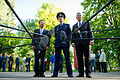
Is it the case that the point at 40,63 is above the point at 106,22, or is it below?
below

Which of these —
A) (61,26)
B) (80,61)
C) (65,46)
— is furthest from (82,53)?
(61,26)

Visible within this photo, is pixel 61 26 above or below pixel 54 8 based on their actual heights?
below

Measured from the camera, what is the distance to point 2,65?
1569cm

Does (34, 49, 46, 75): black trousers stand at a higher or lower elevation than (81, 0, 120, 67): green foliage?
lower

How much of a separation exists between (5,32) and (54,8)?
378 inches

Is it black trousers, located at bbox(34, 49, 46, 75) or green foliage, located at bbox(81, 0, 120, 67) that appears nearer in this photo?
black trousers, located at bbox(34, 49, 46, 75)

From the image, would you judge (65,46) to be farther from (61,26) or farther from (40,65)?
(40,65)

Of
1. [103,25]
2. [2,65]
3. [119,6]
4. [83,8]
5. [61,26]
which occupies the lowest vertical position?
[2,65]

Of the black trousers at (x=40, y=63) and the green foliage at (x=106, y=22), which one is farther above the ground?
the green foliage at (x=106, y=22)

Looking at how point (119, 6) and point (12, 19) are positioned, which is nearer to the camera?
point (119, 6)

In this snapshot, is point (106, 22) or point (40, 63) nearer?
point (40, 63)

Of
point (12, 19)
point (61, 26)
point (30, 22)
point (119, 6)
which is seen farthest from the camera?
point (30, 22)

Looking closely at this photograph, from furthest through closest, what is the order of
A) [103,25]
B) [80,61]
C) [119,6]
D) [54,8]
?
[54,8]
[103,25]
[119,6]
[80,61]

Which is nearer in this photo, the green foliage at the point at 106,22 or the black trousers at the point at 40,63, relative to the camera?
the black trousers at the point at 40,63
